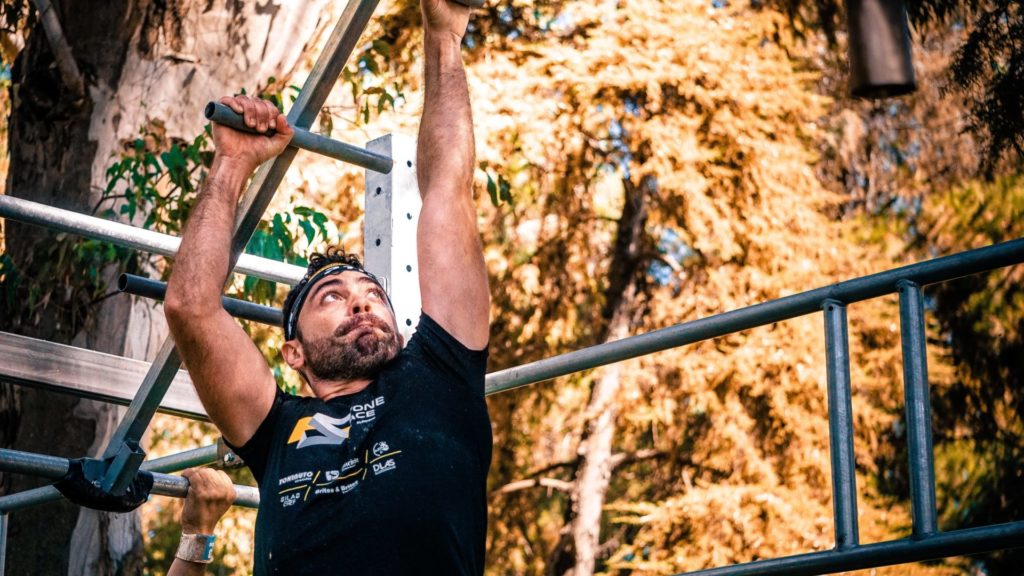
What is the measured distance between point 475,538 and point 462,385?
0.91ft

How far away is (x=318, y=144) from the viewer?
2.45 m

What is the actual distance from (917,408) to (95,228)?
173 cm

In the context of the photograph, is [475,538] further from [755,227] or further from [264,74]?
[755,227]

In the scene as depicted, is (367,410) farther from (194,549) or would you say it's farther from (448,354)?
(194,549)

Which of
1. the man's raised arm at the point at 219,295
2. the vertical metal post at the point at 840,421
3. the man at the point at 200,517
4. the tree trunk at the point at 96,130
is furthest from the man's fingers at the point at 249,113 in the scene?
the tree trunk at the point at 96,130

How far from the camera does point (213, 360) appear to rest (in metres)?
2.28

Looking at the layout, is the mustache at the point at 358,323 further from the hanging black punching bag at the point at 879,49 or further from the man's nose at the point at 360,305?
the hanging black punching bag at the point at 879,49

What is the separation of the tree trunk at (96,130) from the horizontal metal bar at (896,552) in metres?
3.82

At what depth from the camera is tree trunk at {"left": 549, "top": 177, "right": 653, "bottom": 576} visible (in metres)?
10.8

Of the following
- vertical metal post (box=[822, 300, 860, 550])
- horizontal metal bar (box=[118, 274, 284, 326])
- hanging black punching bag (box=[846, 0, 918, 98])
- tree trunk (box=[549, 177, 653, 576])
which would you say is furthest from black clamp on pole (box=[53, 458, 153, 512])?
tree trunk (box=[549, 177, 653, 576])

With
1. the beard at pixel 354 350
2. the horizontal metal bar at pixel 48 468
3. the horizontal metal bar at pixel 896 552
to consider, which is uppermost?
the beard at pixel 354 350

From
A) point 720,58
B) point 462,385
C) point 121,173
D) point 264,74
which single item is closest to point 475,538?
point 462,385

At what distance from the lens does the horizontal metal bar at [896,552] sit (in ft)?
6.50

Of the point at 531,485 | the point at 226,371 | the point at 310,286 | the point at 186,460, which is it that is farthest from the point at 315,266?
the point at 531,485
